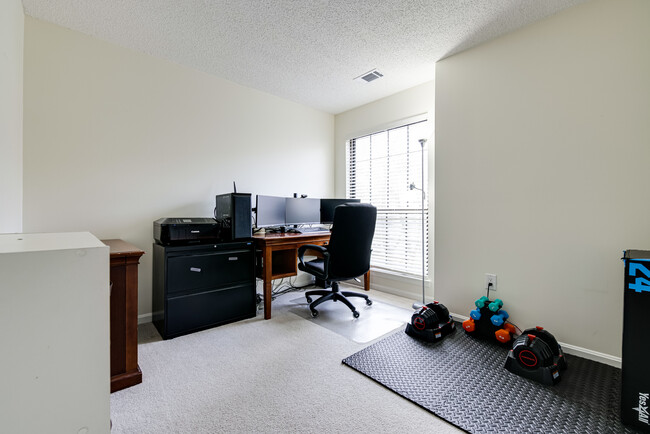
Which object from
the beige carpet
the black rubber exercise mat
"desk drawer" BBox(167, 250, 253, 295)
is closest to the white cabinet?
the beige carpet

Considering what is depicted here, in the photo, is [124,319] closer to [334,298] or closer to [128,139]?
[128,139]

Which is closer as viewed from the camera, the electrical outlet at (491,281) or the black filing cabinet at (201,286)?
the black filing cabinet at (201,286)

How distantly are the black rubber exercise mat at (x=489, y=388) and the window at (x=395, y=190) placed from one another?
1.27 meters

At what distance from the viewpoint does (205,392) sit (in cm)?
151

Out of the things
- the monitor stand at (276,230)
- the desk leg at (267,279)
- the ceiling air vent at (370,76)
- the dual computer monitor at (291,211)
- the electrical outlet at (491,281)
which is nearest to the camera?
the electrical outlet at (491,281)

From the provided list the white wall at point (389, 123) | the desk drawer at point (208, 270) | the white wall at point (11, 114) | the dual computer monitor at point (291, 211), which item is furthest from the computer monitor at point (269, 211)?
the white wall at point (11, 114)

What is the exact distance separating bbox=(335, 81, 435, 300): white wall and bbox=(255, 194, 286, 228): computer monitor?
1.12 m

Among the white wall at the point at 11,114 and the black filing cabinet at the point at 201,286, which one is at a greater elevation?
the white wall at the point at 11,114

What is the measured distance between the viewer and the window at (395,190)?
3119mm

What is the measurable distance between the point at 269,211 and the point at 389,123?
1.79 metres

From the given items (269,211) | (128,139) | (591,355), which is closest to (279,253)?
(269,211)

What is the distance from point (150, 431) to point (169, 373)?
0.47m

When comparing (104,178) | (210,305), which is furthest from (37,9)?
(210,305)

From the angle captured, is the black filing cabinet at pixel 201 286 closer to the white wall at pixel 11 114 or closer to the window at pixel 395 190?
the white wall at pixel 11 114
